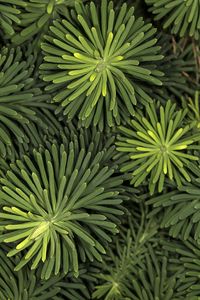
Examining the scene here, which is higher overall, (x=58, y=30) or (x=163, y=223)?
(x=58, y=30)

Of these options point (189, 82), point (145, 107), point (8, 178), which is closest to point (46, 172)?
point (8, 178)

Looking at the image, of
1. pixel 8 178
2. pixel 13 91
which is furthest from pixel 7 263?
pixel 13 91

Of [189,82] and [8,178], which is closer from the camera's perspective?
[8,178]

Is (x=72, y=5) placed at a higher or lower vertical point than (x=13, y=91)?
higher

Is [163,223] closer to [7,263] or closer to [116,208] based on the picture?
[116,208]

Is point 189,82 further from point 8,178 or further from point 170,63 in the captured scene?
point 8,178

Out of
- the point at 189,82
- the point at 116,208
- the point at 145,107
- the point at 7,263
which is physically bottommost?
the point at 7,263
